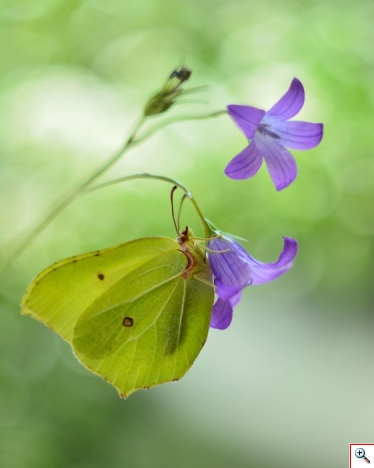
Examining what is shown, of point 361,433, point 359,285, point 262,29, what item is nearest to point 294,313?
point 359,285

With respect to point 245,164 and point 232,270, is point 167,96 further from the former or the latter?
point 232,270

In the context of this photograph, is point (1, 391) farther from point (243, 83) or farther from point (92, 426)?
point (243, 83)

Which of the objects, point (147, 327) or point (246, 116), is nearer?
point (246, 116)

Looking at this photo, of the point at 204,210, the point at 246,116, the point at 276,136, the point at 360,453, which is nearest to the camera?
the point at 246,116

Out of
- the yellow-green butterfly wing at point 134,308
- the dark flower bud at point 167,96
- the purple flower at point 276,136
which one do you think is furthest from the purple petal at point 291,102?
the yellow-green butterfly wing at point 134,308

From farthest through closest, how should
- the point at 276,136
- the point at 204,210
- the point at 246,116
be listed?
1. the point at 204,210
2. the point at 276,136
3. the point at 246,116

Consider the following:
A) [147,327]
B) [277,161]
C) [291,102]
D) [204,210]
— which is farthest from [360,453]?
[204,210]

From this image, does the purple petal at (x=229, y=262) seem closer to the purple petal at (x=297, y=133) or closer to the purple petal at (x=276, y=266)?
the purple petal at (x=276, y=266)
